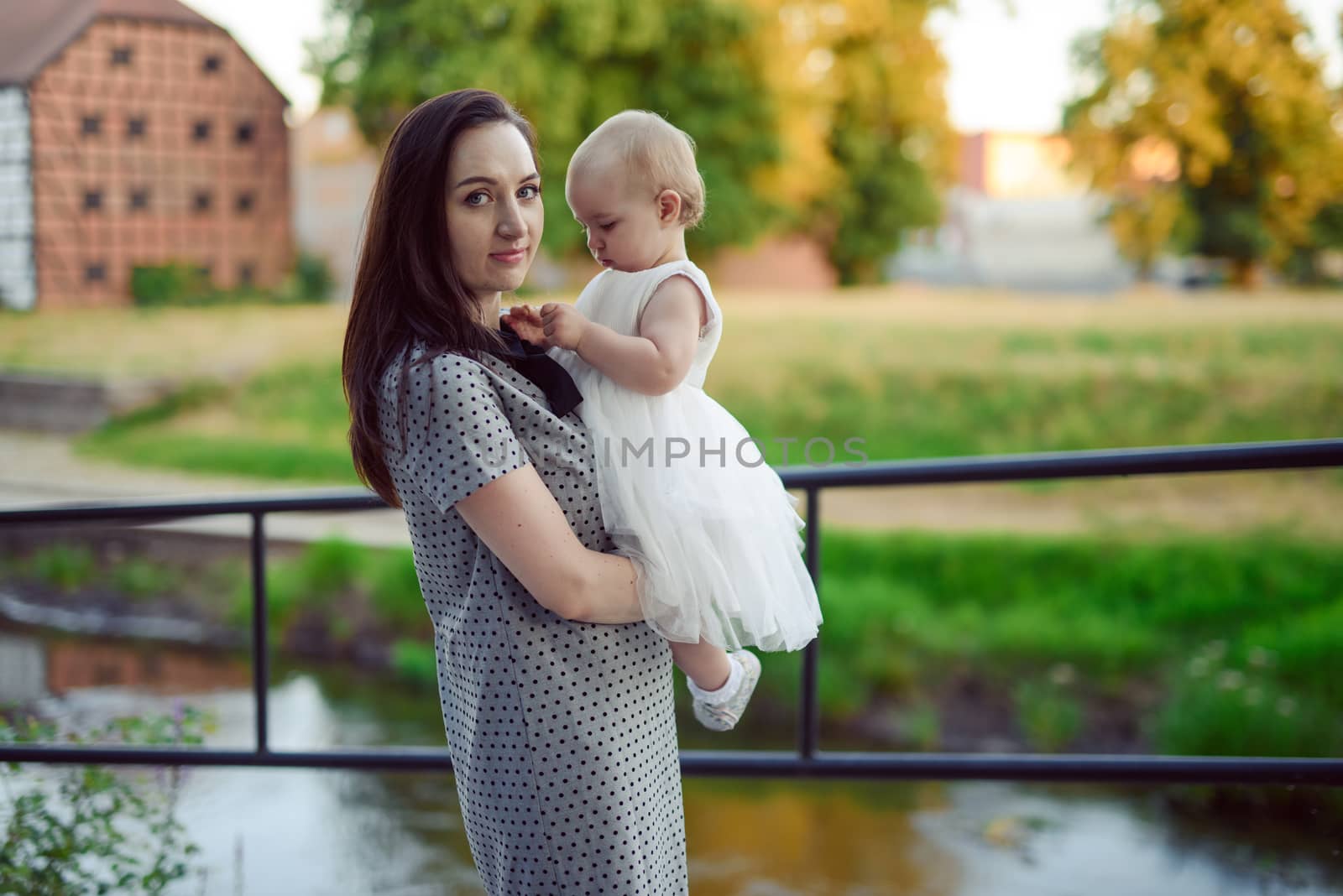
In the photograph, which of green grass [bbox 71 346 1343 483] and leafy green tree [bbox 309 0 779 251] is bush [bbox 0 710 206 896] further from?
green grass [bbox 71 346 1343 483]

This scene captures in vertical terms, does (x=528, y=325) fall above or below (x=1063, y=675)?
above

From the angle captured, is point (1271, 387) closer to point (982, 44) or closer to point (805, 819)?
point (982, 44)

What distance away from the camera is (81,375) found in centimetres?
688

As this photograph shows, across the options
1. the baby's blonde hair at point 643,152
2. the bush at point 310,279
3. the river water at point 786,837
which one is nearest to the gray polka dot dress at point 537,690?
the baby's blonde hair at point 643,152

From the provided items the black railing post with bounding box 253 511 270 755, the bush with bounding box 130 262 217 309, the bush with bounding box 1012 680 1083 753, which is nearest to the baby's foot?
the black railing post with bounding box 253 511 270 755

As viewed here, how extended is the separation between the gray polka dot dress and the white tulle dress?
0.04 metres

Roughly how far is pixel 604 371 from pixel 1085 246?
412 inches

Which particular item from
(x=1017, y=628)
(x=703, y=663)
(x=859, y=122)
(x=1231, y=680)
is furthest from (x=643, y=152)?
(x=859, y=122)

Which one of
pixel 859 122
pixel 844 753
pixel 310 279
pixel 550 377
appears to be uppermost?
pixel 859 122

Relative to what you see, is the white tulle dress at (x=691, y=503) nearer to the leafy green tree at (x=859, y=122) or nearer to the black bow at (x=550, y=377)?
the black bow at (x=550, y=377)

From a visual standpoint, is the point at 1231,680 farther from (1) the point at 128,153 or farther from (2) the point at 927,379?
(1) the point at 128,153

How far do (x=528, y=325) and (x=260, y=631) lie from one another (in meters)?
0.92

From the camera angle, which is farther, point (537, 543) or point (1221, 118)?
point (1221, 118)

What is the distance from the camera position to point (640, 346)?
3.34ft
